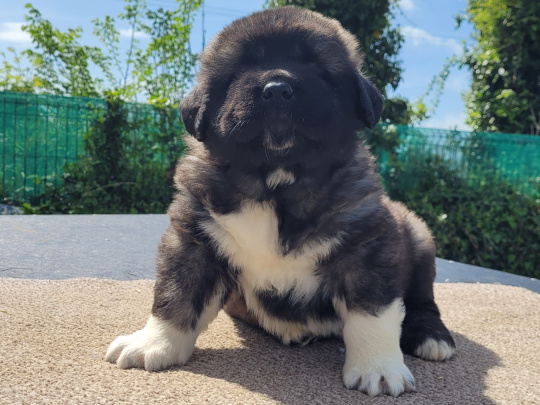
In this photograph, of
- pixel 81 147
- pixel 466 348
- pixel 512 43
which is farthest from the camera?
pixel 512 43

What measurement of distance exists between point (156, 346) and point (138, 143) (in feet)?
19.3

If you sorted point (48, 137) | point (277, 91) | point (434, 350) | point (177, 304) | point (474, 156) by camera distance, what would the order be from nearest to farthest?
1. point (277, 91)
2. point (177, 304)
3. point (434, 350)
4. point (48, 137)
5. point (474, 156)

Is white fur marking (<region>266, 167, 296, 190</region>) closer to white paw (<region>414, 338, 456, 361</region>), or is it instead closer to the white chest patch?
the white chest patch

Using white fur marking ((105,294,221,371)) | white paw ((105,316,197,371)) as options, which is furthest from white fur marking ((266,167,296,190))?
white paw ((105,316,197,371))

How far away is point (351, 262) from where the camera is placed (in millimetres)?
2404

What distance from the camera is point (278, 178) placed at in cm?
245

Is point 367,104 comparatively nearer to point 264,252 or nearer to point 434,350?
point 264,252

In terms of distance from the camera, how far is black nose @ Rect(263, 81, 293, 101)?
7.10ft

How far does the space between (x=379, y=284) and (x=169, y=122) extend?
6.12 metres

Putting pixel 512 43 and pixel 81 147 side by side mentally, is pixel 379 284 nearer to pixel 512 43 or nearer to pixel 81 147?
pixel 81 147

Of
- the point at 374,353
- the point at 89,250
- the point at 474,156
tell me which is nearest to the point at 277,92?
the point at 374,353

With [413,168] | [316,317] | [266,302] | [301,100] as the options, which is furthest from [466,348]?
[413,168]

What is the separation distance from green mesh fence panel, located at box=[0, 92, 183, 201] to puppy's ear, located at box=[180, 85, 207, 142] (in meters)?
5.51

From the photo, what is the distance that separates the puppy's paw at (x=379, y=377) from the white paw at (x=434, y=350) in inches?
18.5
